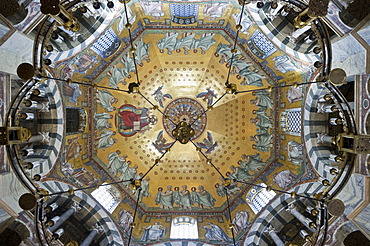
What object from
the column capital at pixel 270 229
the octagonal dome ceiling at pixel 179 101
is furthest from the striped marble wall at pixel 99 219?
the column capital at pixel 270 229

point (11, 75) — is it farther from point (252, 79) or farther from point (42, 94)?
point (252, 79)

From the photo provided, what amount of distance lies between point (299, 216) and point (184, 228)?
5.25 m

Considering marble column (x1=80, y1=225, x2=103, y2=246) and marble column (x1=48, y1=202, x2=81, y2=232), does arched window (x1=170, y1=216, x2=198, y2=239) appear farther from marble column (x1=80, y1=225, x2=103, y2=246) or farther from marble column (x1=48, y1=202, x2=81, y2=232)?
marble column (x1=48, y1=202, x2=81, y2=232)

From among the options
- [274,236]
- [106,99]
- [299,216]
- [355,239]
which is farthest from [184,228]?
[106,99]

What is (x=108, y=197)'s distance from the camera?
12.3m

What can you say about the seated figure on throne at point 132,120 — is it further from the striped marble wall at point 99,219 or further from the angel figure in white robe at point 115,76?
the striped marble wall at point 99,219

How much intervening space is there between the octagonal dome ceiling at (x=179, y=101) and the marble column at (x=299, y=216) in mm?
1328

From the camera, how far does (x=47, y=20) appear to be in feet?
24.1

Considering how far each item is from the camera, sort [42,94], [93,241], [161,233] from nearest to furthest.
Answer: [42,94], [93,241], [161,233]

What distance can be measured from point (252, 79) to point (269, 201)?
18.9 ft

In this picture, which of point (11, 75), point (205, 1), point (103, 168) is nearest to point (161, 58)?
point (205, 1)

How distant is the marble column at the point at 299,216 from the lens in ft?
31.3

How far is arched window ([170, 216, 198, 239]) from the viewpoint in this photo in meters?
11.6

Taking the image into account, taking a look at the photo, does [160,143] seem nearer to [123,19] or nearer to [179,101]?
[179,101]
